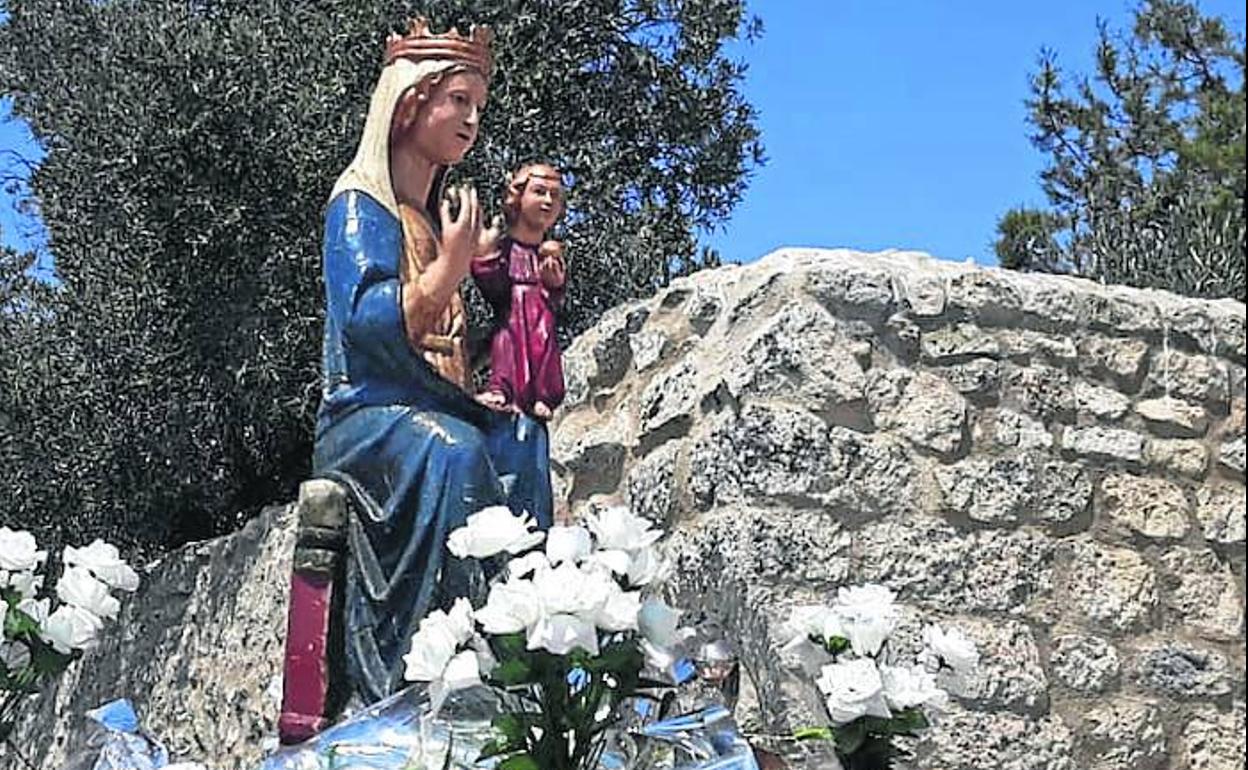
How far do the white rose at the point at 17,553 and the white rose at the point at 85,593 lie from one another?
6 cm

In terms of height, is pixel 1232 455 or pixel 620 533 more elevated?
pixel 1232 455

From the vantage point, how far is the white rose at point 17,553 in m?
3.08

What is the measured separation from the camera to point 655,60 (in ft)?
26.5

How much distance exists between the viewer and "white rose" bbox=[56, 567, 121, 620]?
10.1ft

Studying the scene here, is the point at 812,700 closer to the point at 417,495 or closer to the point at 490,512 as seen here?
the point at 417,495

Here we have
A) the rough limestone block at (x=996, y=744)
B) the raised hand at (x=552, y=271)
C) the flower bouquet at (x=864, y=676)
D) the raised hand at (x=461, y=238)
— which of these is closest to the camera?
the flower bouquet at (x=864, y=676)

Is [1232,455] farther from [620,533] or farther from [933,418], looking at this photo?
[620,533]

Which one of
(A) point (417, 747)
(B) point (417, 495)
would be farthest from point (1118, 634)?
(A) point (417, 747)

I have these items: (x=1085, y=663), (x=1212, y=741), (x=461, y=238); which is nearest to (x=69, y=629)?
(x=461, y=238)

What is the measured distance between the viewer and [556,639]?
2.14 metres

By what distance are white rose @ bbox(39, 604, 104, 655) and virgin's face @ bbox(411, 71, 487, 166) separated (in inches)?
39.2

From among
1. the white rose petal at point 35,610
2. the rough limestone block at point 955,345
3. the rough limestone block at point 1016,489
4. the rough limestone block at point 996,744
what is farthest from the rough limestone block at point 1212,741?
the white rose petal at point 35,610

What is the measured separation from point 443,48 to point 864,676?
155 centimetres

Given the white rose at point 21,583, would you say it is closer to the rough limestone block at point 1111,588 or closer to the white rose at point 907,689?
the white rose at point 907,689
